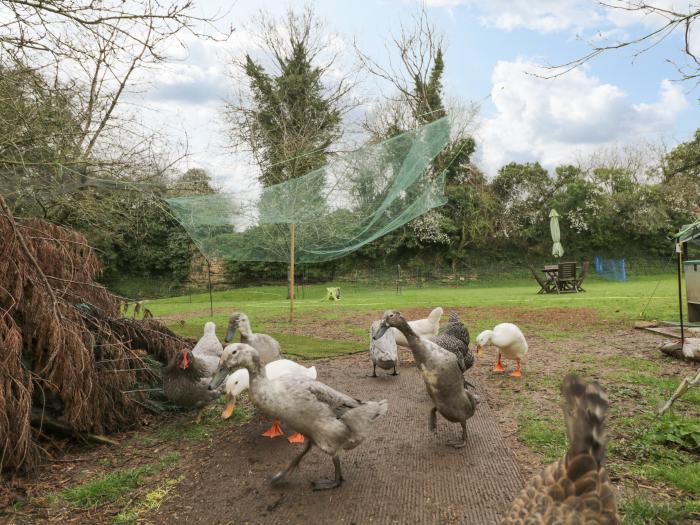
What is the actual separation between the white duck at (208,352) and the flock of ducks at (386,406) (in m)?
0.02

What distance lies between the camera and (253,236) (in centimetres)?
1445

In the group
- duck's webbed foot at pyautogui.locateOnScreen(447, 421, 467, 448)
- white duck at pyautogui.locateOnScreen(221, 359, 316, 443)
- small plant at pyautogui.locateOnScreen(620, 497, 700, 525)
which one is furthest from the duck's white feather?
small plant at pyautogui.locateOnScreen(620, 497, 700, 525)

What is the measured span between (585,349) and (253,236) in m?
10.1

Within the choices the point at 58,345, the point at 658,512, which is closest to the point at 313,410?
the point at 658,512

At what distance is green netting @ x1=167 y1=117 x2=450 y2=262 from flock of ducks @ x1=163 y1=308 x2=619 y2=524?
556 centimetres

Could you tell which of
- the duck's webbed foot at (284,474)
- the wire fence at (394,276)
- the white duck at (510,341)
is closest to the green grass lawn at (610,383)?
the white duck at (510,341)

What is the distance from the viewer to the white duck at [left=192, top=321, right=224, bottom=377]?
16.0 feet

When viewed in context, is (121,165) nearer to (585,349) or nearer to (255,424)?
(255,424)

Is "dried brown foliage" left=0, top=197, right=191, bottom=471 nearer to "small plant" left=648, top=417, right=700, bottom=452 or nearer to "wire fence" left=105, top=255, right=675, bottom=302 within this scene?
"small plant" left=648, top=417, right=700, bottom=452

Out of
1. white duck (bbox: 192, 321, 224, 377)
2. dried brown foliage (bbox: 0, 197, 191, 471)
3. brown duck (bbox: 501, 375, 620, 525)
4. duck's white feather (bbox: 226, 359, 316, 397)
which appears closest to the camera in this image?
brown duck (bbox: 501, 375, 620, 525)

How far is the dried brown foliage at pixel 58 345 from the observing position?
137 inches

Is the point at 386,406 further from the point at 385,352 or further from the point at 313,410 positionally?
the point at 385,352

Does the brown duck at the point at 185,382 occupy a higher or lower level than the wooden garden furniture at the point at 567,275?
lower

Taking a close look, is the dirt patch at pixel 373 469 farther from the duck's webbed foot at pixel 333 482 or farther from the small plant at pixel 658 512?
the small plant at pixel 658 512
